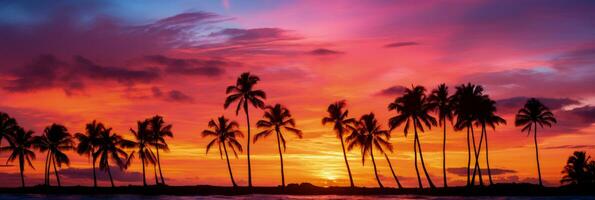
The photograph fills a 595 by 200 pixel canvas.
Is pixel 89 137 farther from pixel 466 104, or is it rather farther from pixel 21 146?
pixel 466 104

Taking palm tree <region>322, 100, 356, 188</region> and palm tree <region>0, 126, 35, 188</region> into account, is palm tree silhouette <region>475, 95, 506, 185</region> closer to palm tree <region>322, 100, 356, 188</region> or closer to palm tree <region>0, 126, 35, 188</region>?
palm tree <region>322, 100, 356, 188</region>

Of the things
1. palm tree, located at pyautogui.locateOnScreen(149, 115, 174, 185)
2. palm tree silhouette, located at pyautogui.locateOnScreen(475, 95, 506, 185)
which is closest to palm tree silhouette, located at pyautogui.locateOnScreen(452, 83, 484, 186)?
palm tree silhouette, located at pyautogui.locateOnScreen(475, 95, 506, 185)

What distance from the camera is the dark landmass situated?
313 ft

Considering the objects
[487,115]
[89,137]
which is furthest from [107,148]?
[487,115]

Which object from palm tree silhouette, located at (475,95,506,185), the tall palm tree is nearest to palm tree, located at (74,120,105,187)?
the tall palm tree

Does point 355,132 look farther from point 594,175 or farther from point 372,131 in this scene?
point 594,175

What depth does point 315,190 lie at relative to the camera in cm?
10781

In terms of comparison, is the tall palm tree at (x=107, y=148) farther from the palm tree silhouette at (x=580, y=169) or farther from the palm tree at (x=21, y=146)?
the palm tree silhouette at (x=580, y=169)

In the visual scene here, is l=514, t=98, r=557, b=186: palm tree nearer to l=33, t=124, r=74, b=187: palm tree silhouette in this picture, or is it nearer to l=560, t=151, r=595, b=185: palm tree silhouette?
l=560, t=151, r=595, b=185: palm tree silhouette

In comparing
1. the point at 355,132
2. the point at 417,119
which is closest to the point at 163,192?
the point at 355,132

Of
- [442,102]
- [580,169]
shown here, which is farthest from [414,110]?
[580,169]

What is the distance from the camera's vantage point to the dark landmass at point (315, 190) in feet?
313

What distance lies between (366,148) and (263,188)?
2008 centimetres

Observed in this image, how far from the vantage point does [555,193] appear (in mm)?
93062
